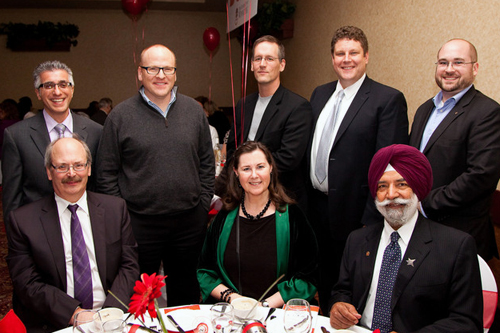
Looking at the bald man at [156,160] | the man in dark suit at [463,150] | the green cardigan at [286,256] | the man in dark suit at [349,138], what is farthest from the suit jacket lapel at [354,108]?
the bald man at [156,160]

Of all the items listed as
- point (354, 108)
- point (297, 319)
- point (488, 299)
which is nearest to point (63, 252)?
point (297, 319)

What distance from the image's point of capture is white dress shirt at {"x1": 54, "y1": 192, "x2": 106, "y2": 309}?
6.47ft

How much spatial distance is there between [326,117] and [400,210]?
1.05 meters

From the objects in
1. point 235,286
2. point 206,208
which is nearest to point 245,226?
point 235,286

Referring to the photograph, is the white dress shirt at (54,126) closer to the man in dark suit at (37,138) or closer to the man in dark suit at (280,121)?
the man in dark suit at (37,138)

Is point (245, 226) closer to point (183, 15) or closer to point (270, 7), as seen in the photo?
point (270, 7)

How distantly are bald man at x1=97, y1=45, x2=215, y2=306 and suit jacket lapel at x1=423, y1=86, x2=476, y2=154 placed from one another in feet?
4.37

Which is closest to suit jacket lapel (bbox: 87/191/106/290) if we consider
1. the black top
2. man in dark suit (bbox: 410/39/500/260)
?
the black top

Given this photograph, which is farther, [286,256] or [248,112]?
[248,112]

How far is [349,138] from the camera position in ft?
8.03

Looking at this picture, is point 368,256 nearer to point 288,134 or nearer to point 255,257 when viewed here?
point 255,257

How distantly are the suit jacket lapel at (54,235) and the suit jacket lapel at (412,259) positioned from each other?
4.67ft

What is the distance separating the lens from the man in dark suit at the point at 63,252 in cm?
191

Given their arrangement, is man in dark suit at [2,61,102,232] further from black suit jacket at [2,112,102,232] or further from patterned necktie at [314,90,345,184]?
patterned necktie at [314,90,345,184]
